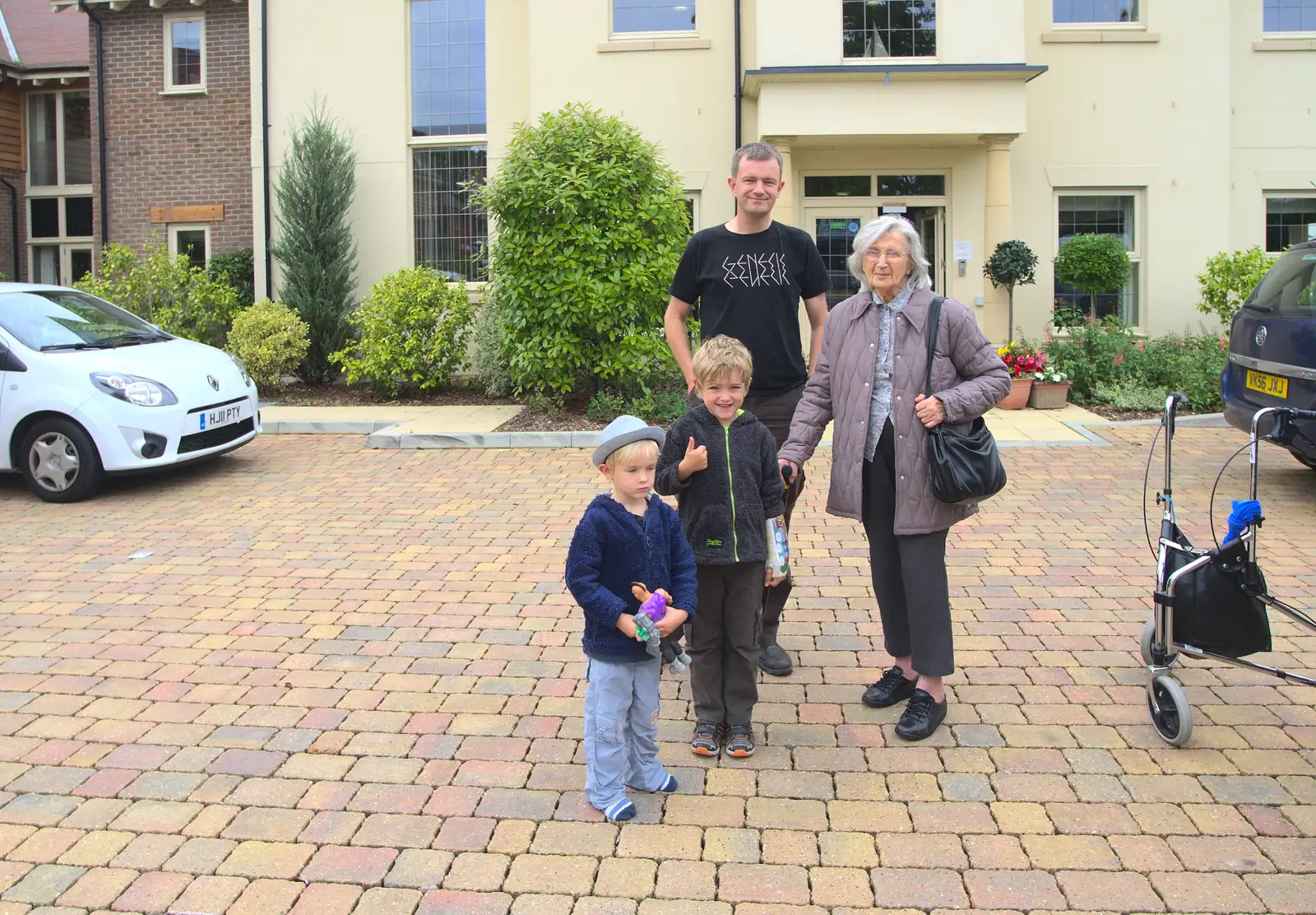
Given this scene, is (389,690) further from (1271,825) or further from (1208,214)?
(1208,214)

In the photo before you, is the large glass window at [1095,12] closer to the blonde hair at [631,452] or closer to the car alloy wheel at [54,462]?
the car alloy wheel at [54,462]

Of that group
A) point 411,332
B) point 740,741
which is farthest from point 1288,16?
point 740,741

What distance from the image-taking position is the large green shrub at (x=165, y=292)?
14.5 m

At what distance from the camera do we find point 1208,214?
47.9ft

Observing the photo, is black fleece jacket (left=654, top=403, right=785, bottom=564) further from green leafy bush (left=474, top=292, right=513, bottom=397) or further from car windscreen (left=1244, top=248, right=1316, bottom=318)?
green leafy bush (left=474, top=292, right=513, bottom=397)

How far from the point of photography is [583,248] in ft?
36.3

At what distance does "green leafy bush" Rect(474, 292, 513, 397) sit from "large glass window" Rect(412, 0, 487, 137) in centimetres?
377

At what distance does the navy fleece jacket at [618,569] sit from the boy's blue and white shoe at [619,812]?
1.49ft

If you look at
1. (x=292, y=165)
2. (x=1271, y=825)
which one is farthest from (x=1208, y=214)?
(x=1271, y=825)

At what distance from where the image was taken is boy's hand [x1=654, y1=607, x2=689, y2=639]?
345 centimetres

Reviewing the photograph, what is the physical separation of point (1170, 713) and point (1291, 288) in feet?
16.3

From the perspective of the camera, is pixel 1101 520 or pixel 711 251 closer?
pixel 711 251

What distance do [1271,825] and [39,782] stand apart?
12.9 ft

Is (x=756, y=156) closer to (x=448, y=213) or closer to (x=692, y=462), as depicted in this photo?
(x=692, y=462)
